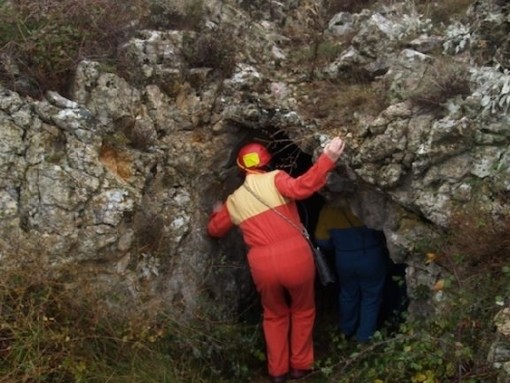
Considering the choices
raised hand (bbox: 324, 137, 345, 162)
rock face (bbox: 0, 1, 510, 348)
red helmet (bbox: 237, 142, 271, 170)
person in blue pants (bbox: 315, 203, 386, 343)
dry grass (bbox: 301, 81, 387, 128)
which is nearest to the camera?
rock face (bbox: 0, 1, 510, 348)

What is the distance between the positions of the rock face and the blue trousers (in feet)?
2.01

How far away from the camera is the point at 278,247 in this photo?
542 cm

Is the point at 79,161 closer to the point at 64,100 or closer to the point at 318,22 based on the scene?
the point at 64,100

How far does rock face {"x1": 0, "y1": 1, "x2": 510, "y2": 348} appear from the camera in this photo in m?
4.84

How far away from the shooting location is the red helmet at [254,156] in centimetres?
561

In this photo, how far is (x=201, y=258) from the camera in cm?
574

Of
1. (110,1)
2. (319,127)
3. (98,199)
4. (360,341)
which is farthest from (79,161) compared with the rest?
(360,341)

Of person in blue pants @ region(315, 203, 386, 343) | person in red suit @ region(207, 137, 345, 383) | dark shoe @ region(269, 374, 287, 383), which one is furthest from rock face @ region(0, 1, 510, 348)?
dark shoe @ region(269, 374, 287, 383)

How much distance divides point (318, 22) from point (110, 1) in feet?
6.34

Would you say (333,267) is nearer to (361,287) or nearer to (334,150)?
(361,287)

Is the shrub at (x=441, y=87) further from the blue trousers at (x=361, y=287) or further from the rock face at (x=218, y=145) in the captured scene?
the blue trousers at (x=361, y=287)

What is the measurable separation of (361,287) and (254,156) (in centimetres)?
166

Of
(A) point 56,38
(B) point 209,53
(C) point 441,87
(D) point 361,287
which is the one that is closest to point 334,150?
(C) point 441,87

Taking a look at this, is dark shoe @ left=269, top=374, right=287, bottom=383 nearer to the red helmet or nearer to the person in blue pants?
the person in blue pants
